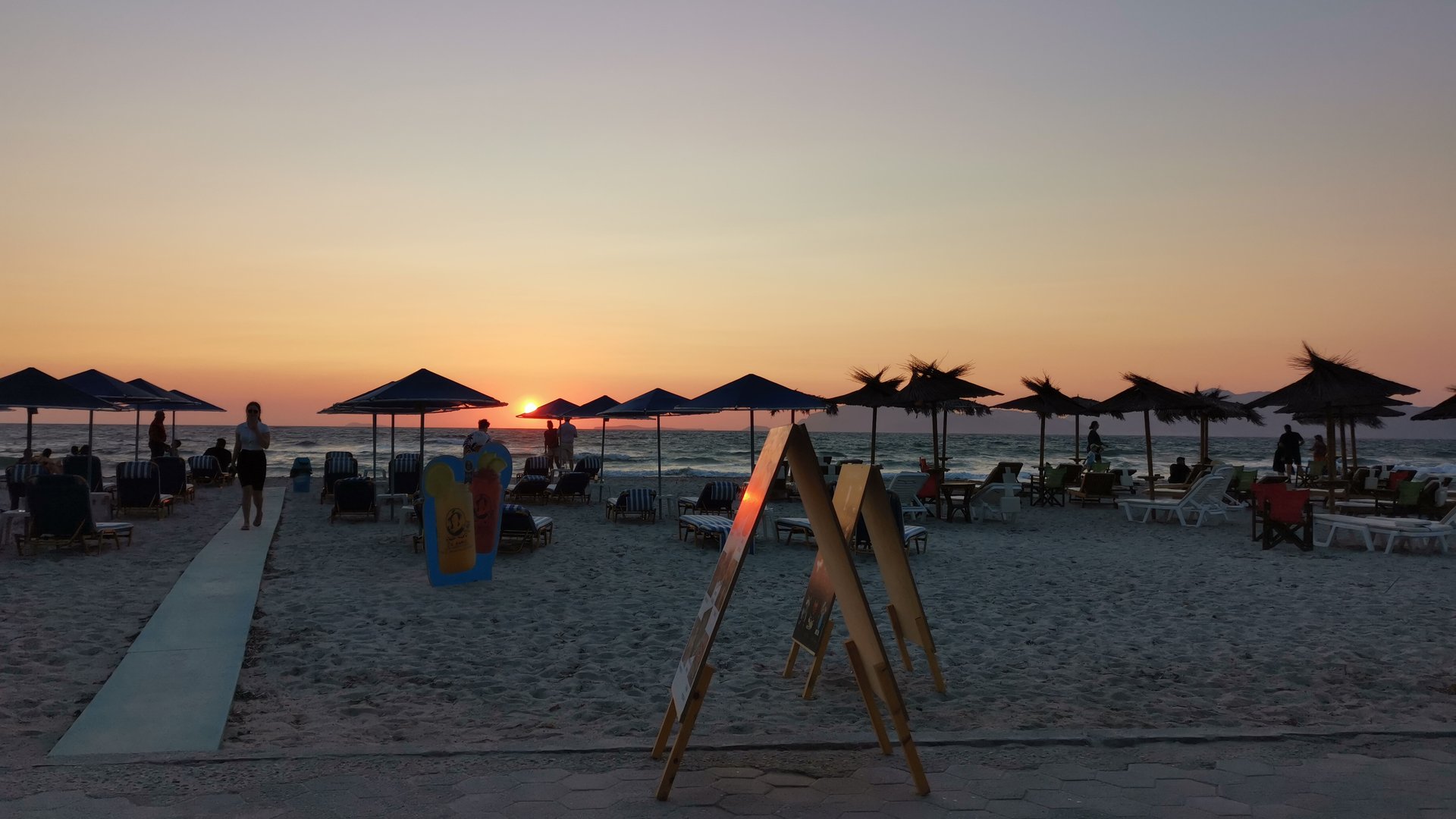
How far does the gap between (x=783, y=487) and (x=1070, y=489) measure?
5.78 meters

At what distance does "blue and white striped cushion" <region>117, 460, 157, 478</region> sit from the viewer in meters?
13.1

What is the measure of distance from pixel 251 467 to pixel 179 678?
7242 millimetres

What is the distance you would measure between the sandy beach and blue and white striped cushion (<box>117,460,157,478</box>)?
3103 mm

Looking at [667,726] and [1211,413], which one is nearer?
[667,726]

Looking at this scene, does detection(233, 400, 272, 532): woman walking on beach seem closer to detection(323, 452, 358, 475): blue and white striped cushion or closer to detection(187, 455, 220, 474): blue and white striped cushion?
detection(323, 452, 358, 475): blue and white striped cushion

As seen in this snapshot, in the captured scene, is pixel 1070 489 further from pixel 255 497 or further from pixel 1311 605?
pixel 255 497

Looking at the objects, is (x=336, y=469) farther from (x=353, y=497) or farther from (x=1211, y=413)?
(x=1211, y=413)

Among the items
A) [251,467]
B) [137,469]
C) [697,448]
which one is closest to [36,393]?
[137,469]

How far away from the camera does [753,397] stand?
45.0 feet

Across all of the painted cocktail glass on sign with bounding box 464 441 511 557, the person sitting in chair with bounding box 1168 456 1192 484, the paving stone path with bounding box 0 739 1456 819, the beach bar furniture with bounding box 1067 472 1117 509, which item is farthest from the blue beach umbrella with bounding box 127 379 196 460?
the person sitting in chair with bounding box 1168 456 1192 484

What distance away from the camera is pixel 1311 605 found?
793 centimetres

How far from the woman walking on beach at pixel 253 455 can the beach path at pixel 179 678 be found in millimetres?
3081

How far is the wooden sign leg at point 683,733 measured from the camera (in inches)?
138

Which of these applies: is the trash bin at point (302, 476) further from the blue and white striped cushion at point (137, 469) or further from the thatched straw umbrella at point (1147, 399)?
the thatched straw umbrella at point (1147, 399)
